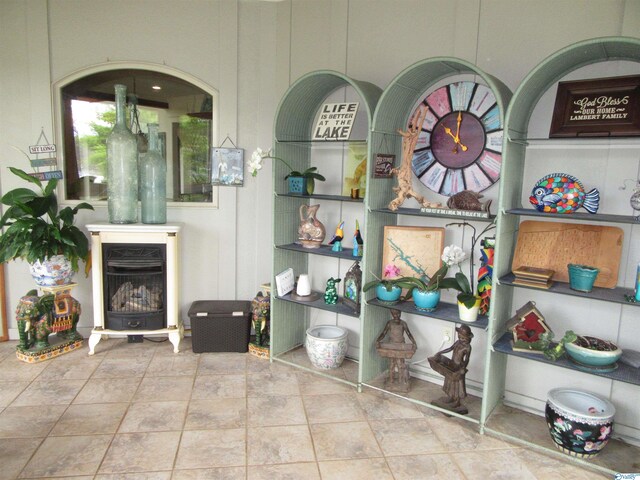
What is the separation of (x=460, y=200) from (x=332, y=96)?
141cm

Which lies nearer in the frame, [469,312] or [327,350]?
[469,312]

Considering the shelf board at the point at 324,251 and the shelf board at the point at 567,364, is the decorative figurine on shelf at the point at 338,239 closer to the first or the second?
the shelf board at the point at 324,251

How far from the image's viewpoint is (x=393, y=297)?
3271 millimetres

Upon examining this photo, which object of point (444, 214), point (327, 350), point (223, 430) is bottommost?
Answer: point (223, 430)

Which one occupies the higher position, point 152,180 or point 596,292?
point 152,180

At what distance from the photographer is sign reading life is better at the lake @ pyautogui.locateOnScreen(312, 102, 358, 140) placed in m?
3.43

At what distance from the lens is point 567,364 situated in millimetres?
2637

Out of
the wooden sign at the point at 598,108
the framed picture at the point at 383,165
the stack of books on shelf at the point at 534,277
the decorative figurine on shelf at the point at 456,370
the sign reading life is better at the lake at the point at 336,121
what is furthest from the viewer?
the sign reading life is better at the lake at the point at 336,121

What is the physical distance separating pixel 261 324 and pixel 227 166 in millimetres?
1353

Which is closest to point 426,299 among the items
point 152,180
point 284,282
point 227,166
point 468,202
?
point 468,202

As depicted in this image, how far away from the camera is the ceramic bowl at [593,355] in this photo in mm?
2537

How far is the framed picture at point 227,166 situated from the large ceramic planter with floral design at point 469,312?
7.22 ft

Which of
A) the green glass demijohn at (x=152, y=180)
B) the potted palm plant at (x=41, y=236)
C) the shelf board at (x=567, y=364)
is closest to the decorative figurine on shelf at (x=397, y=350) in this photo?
the shelf board at (x=567, y=364)

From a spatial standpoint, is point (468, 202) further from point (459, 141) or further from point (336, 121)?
point (336, 121)
